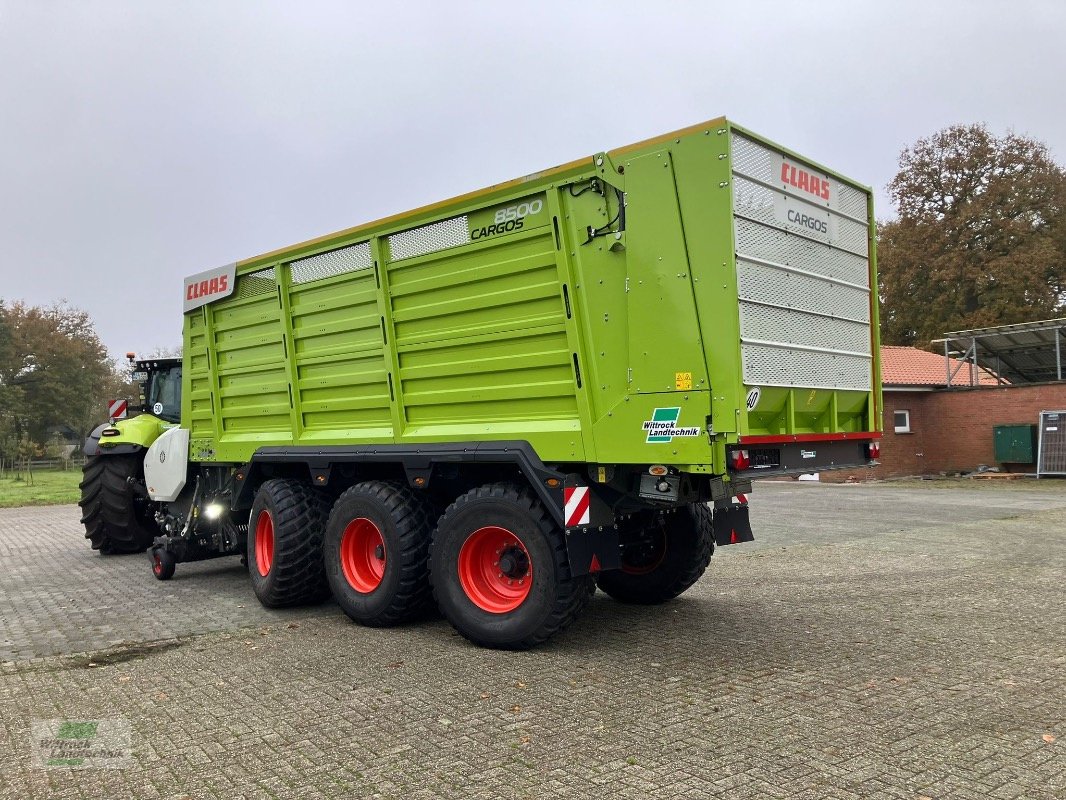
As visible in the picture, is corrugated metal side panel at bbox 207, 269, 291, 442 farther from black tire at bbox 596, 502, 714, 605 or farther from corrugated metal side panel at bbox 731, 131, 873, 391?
corrugated metal side panel at bbox 731, 131, 873, 391

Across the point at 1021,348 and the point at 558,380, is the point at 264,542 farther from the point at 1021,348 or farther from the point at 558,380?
the point at 1021,348

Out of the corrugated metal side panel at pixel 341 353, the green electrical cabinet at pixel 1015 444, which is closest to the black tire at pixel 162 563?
the corrugated metal side panel at pixel 341 353

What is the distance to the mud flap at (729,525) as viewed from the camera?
20.8ft

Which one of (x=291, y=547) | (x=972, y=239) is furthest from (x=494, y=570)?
(x=972, y=239)

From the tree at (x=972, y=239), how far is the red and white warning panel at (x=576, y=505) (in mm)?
31969

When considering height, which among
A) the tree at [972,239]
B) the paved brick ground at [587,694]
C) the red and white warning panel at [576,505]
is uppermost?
the tree at [972,239]

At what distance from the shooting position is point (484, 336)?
5.95 metres

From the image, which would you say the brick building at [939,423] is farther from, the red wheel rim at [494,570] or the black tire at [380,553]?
the red wheel rim at [494,570]

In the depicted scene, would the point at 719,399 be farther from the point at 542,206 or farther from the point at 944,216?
the point at 944,216

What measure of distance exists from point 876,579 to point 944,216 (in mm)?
30771

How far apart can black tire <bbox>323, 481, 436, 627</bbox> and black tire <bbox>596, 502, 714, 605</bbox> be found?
1581mm

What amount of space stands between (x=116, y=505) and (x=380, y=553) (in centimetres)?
546

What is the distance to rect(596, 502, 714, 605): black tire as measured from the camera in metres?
6.64

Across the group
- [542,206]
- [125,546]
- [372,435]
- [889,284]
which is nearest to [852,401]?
[542,206]
